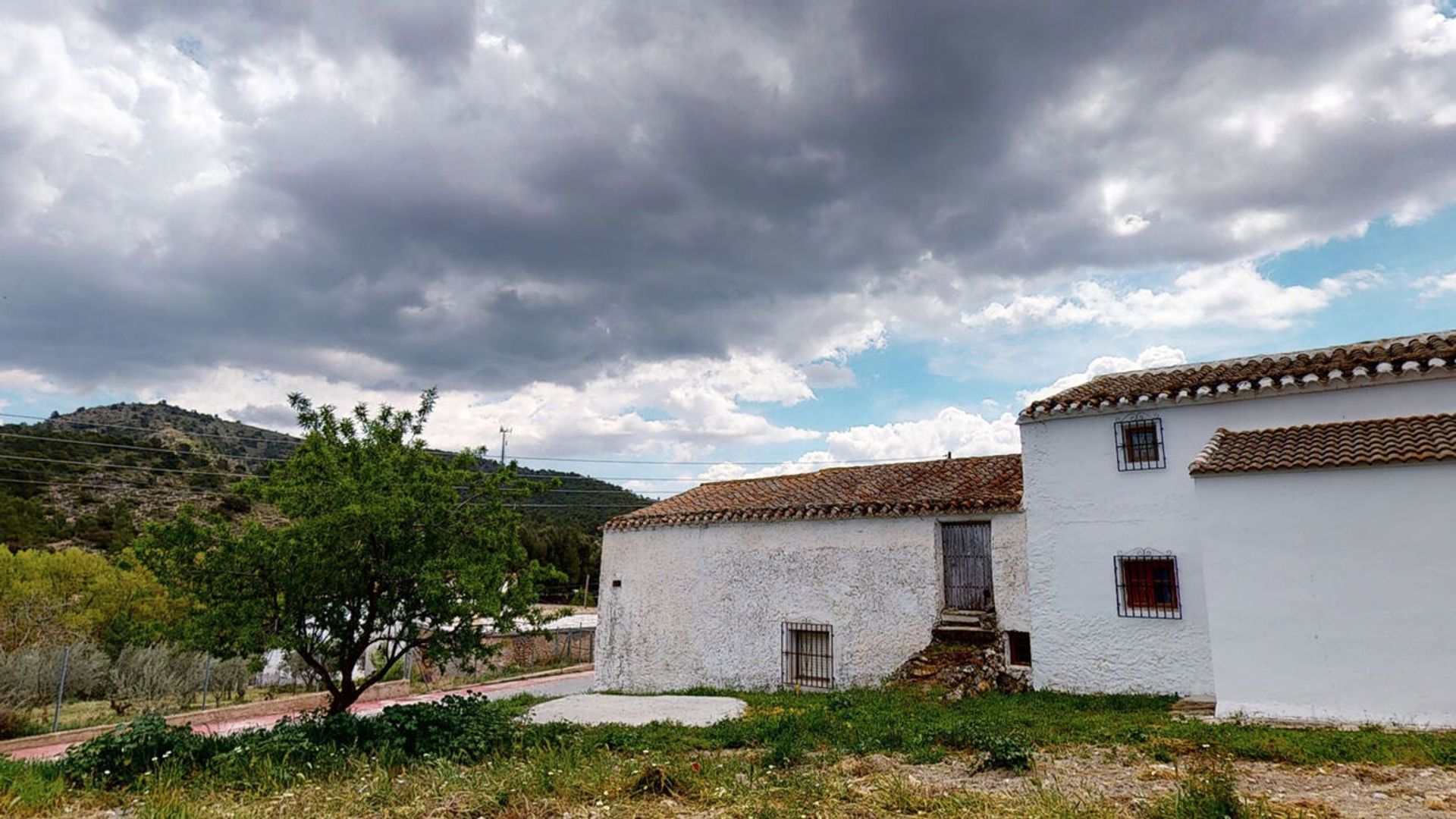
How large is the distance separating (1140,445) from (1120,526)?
4.56 feet

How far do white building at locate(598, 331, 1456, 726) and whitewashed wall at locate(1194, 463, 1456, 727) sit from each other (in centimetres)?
2

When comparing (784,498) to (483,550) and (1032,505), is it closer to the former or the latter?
(1032,505)

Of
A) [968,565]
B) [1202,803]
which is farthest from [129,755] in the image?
[968,565]

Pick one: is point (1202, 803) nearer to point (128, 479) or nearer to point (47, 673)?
point (47, 673)

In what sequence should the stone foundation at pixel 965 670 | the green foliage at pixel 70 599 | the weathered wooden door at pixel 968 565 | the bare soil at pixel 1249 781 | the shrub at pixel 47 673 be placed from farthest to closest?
1. the green foliage at pixel 70 599
2. the shrub at pixel 47 673
3. the weathered wooden door at pixel 968 565
4. the stone foundation at pixel 965 670
5. the bare soil at pixel 1249 781

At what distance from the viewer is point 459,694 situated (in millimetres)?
19500

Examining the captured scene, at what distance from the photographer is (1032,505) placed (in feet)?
42.9

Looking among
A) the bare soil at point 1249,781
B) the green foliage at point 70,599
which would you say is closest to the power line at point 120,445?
the green foliage at point 70,599

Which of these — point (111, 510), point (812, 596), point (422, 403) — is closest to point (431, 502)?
point (422, 403)

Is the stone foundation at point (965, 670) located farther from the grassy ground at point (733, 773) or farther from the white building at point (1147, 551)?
the grassy ground at point (733, 773)

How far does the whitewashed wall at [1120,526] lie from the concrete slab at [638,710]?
5.61 meters

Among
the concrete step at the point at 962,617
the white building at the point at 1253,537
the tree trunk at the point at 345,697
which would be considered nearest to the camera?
the white building at the point at 1253,537

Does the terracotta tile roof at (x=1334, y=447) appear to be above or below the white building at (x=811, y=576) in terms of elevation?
above

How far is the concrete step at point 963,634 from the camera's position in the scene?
43.7ft
